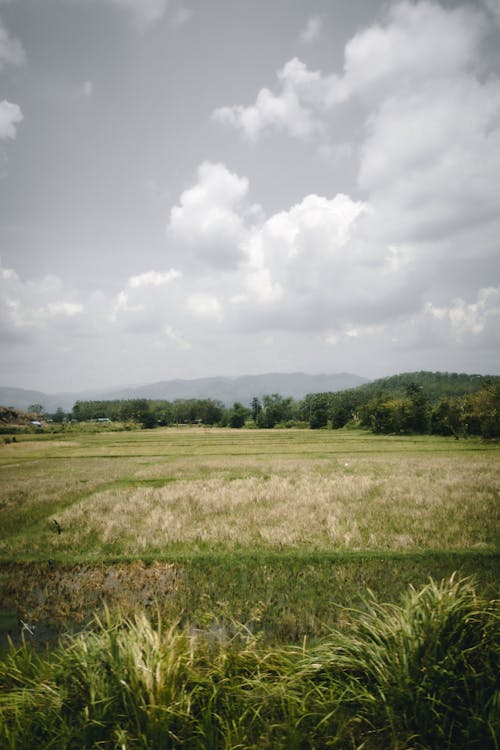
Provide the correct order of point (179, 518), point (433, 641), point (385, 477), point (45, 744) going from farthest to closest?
1. point (385, 477)
2. point (179, 518)
3. point (433, 641)
4. point (45, 744)

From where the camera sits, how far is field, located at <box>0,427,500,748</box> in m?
3.43

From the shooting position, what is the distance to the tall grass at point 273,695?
8.92 feet

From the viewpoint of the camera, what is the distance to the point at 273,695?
312 cm

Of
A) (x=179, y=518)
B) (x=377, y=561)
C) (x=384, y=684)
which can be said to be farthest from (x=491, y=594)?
(x=179, y=518)

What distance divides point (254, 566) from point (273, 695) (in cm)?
471

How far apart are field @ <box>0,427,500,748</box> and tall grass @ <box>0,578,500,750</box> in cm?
4

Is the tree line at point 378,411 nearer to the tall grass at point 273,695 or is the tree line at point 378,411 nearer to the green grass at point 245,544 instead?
the green grass at point 245,544

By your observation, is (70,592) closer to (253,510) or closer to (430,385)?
(253,510)

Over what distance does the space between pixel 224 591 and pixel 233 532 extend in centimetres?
340

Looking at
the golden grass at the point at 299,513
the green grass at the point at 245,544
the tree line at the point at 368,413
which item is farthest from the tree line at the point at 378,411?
the green grass at the point at 245,544

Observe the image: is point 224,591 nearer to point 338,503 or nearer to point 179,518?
point 179,518

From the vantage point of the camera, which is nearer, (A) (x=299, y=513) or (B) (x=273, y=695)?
(B) (x=273, y=695)

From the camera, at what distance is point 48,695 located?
9.87 feet

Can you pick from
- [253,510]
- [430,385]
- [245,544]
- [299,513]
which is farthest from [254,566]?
[430,385]
